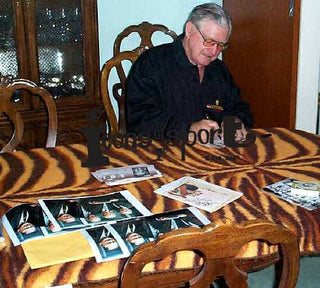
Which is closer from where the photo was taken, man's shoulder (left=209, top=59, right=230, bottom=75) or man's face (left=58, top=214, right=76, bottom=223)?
man's face (left=58, top=214, right=76, bottom=223)

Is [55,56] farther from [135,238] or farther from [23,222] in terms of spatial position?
[135,238]

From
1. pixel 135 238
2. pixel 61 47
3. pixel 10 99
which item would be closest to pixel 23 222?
pixel 135 238

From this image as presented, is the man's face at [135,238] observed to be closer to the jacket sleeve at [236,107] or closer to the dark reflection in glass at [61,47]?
the jacket sleeve at [236,107]

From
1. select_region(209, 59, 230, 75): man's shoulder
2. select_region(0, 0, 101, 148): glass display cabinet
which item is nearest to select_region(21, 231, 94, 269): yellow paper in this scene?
select_region(209, 59, 230, 75): man's shoulder

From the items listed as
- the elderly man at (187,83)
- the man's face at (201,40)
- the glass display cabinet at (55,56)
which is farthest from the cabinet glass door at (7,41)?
the man's face at (201,40)

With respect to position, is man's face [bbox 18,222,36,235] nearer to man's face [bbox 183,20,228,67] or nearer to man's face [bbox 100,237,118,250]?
man's face [bbox 100,237,118,250]

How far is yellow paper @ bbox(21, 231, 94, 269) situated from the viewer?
3.37 feet

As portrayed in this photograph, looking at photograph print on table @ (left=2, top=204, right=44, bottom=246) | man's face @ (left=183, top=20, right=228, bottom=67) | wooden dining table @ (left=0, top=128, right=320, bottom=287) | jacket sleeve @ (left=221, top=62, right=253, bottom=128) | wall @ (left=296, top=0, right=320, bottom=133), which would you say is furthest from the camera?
wall @ (left=296, top=0, right=320, bottom=133)

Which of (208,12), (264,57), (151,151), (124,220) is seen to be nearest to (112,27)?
(264,57)

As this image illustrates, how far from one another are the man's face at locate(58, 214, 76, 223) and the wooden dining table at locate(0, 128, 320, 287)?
15 cm

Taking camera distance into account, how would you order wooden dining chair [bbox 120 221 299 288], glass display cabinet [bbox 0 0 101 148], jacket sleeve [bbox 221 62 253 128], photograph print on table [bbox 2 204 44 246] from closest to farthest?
wooden dining chair [bbox 120 221 299 288] → photograph print on table [bbox 2 204 44 246] → jacket sleeve [bbox 221 62 253 128] → glass display cabinet [bbox 0 0 101 148]

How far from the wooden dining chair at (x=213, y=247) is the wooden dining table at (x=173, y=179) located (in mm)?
217

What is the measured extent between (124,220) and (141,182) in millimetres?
298

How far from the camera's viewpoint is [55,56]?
299 centimetres
